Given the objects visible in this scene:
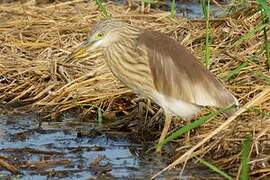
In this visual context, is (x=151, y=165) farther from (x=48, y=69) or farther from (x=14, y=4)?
(x=14, y=4)

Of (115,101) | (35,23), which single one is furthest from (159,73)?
(35,23)

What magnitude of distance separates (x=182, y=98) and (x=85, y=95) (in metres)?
1.13

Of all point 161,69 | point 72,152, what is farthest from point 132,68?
point 72,152

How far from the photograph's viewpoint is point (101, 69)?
21.7 feet

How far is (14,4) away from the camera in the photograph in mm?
8586

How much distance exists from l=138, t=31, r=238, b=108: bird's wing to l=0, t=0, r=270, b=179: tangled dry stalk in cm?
18

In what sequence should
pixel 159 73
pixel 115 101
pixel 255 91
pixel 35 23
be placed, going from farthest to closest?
pixel 35 23, pixel 115 101, pixel 255 91, pixel 159 73

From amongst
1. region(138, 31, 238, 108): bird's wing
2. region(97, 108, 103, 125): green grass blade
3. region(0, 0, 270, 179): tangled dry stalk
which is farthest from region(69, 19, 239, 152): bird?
region(97, 108, 103, 125): green grass blade

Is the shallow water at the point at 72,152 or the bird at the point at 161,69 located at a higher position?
the bird at the point at 161,69

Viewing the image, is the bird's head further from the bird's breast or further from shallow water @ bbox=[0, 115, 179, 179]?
shallow water @ bbox=[0, 115, 179, 179]

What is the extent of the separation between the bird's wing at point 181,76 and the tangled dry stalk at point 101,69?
18 centimetres

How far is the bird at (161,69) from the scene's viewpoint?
524 centimetres

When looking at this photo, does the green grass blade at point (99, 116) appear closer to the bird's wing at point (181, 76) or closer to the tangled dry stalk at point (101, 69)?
the tangled dry stalk at point (101, 69)

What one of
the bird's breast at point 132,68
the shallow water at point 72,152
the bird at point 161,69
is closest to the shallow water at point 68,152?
the shallow water at point 72,152
